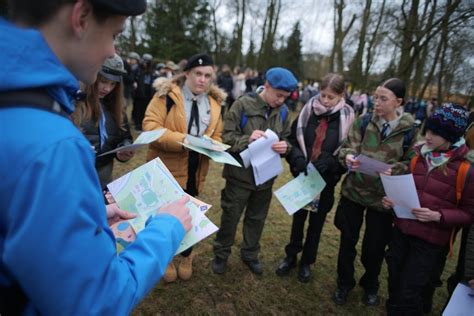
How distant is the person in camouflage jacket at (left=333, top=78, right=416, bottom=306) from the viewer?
8.82 feet

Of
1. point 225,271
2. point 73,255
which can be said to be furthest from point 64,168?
point 225,271

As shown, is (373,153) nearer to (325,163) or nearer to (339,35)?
(325,163)

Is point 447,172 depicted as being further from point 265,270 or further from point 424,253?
point 265,270

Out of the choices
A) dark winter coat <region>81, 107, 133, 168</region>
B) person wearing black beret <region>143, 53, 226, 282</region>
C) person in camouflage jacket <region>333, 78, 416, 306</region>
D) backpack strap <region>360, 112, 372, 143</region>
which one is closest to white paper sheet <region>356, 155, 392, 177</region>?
person in camouflage jacket <region>333, 78, 416, 306</region>

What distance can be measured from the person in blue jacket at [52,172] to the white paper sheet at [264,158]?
6.56 feet

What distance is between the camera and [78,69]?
85 cm

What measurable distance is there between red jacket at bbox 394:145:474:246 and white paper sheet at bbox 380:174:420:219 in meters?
0.09

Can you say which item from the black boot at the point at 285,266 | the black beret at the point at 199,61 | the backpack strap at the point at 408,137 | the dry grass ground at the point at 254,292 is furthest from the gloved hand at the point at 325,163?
the black beret at the point at 199,61

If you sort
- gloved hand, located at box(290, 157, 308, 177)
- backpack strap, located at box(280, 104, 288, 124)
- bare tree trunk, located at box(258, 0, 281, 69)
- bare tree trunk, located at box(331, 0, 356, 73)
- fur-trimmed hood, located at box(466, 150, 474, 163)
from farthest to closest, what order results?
1. bare tree trunk, located at box(258, 0, 281, 69)
2. bare tree trunk, located at box(331, 0, 356, 73)
3. backpack strap, located at box(280, 104, 288, 124)
4. gloved hand, located at box(290, 157, 308, 177)
5. fur-trimmed hood, located at box(466, 150, 474, 163)

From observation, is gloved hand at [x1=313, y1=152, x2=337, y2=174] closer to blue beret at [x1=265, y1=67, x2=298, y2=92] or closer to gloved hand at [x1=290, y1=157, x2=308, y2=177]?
gloved hand at [x1=290, y1=157, x2=308, y2=177]

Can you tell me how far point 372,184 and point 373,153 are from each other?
28cm

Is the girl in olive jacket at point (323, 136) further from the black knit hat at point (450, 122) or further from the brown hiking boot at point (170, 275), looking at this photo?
the brown hiking boot at point (170, 275)

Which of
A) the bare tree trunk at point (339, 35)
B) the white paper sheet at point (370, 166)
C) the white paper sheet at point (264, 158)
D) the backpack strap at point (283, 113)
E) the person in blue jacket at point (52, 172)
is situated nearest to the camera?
the person in blue jacket at point (52, 172)

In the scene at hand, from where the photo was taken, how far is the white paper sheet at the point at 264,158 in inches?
110
